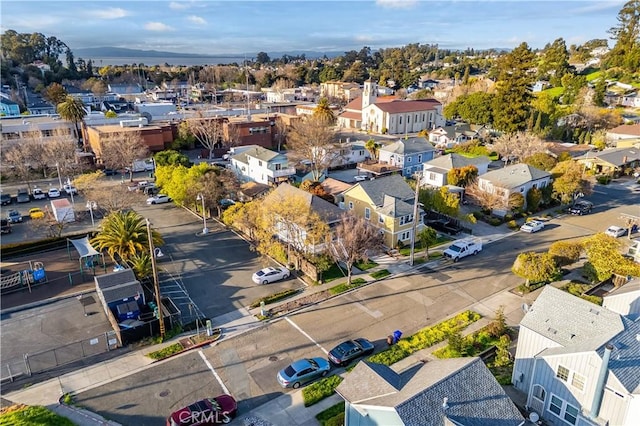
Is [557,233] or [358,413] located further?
[557,233]

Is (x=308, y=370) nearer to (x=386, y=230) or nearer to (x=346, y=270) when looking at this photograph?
(x=346, y=270)

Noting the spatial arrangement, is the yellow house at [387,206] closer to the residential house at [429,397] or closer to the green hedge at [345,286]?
the green hedge at [345,286]

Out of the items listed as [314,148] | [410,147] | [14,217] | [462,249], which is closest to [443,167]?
[410,147]

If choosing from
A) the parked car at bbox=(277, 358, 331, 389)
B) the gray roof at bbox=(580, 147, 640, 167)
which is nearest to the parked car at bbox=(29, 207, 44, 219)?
the parked car at bbox=(277, 358, 331, 389)

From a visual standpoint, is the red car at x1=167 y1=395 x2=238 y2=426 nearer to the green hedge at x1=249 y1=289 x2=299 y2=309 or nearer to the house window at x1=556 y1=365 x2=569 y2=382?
the green hedge at x1=249 y1=289 x2=299 y2=309

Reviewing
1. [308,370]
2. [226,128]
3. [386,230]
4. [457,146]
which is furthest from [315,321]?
[457,146]

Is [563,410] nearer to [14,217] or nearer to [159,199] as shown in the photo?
[159,199]

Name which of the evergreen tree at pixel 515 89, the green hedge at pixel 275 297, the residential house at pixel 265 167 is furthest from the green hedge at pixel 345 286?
the evergreen tree at pixel 515 89
